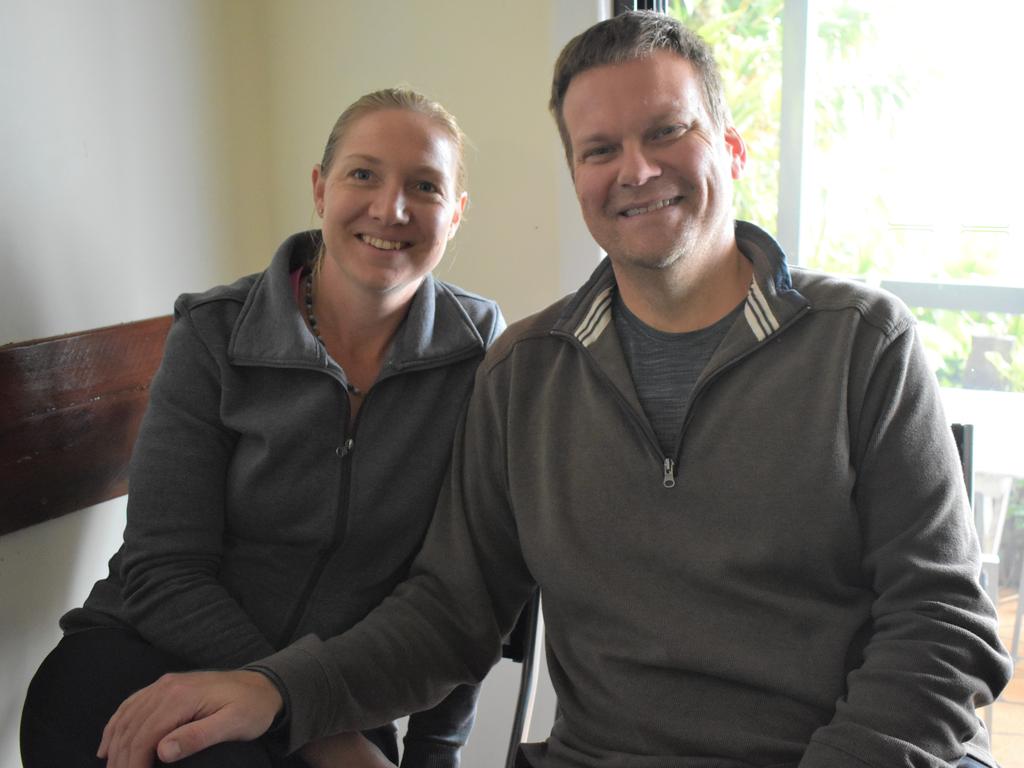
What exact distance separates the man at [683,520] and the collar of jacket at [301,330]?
137 millimetres

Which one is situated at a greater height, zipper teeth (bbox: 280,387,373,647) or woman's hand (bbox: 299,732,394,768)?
zipper teeth (bbox: 280,387,373,647)

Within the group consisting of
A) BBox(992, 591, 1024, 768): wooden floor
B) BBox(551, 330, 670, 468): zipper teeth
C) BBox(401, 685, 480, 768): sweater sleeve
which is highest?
BBox(551, 330, 670, 468): zipper teeth

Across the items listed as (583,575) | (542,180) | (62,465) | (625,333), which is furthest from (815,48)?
(62,465)

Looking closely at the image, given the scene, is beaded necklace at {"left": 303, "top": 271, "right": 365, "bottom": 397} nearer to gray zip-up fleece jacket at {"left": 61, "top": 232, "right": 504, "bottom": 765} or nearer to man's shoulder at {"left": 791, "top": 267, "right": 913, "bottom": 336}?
gray zip-up fleece jacket at {"left": 61, "top": 232, "right": 504, "bottom": 765}

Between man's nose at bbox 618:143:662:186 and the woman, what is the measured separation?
36 centimetres

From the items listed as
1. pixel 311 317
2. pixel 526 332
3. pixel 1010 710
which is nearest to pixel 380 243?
pixel 311 317

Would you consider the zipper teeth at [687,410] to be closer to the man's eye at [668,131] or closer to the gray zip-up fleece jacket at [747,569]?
the gray zip-up fleece jacket at [747,569]

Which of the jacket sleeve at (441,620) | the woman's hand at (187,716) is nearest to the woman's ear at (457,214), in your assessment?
the jacket sleeve at (441,620)

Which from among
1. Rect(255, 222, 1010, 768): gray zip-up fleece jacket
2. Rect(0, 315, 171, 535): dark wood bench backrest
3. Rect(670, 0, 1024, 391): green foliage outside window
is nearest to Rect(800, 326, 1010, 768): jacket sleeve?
Rect(255, 222, 1010, 768): gray zip-up fleece jacket

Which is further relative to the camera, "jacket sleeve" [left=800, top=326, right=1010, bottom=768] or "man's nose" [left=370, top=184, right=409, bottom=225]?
"man's nose" [left=370, top=184, right=409, bottom=225]

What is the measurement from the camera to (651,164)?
4.64 ft

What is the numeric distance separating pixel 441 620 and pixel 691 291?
22.7 inches

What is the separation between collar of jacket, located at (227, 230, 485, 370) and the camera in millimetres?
1591

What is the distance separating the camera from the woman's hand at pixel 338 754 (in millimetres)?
1426
